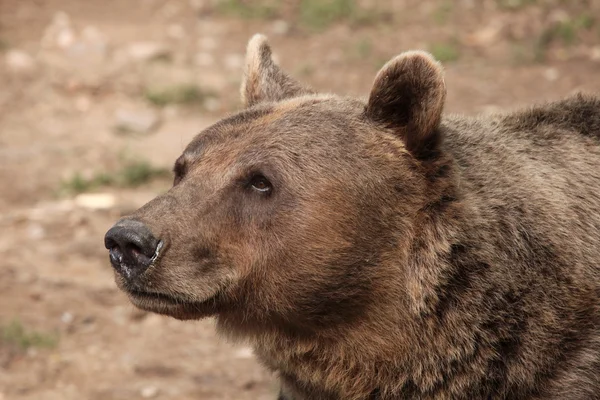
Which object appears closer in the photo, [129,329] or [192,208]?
[192,208]

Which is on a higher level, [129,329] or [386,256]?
[386,256]

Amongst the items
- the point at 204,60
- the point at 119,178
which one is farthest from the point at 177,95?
the point at 119,178

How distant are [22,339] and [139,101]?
4.75m

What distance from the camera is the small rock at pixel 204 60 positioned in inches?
477

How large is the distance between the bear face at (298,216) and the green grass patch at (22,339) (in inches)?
98.2

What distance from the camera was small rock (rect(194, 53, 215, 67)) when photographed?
1211 centimetres

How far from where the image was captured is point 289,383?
16.4ft

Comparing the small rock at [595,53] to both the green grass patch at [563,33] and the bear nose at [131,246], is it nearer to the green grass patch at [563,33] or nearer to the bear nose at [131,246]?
the green grass patch at [563,33]

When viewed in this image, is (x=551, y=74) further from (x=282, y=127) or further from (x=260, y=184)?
(x=260, y=184)

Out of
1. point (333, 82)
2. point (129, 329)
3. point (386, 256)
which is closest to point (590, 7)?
point (333, 82)

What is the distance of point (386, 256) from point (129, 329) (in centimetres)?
311

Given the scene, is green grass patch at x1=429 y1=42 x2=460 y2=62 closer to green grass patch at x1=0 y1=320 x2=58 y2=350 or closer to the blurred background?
the blurred background

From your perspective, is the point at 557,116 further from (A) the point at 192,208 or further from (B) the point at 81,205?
(B) the point at 81,205

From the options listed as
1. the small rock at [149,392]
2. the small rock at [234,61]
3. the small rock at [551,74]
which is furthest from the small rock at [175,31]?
the small rock at [149,392]
